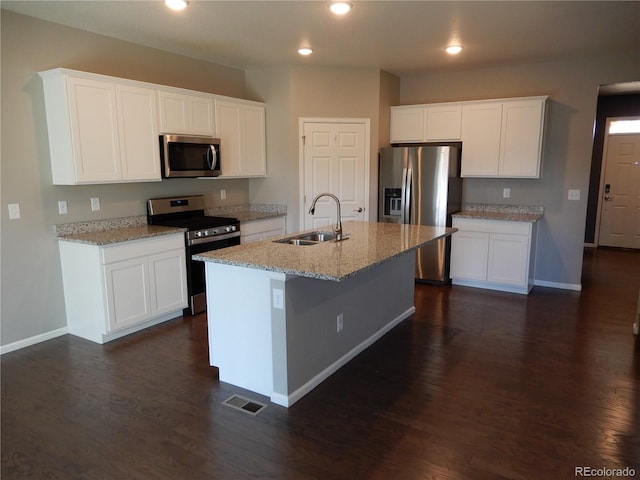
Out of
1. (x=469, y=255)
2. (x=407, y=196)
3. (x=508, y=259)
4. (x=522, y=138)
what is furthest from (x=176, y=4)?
(x=508, y=259)

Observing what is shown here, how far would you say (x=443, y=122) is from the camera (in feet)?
18.2

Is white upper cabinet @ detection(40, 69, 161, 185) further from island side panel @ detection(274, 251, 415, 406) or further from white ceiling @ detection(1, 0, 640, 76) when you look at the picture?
island side panel @ detection(274, 251, 415, 406)

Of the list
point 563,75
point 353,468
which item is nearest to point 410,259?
point 353,468

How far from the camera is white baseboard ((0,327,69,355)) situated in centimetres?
355

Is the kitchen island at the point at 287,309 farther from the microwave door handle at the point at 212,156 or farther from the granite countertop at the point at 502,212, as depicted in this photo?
the granite countertop at the point at 502,212

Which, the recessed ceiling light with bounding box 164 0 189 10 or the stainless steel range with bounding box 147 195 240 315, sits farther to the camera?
the stainless steel range with bounding box 147 195 240 315

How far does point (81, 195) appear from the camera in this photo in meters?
3.94

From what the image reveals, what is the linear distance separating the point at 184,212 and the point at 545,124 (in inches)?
170

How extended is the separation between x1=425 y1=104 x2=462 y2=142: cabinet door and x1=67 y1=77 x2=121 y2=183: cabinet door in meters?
3.72

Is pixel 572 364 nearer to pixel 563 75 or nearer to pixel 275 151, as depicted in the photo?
pixel 563 75

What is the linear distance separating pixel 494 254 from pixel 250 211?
311 cm

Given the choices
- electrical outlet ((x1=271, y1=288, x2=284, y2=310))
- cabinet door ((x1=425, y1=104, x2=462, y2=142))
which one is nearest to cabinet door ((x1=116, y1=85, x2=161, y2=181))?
electrical outlet ((x1=271, y1=288, x2=284, y2=310))

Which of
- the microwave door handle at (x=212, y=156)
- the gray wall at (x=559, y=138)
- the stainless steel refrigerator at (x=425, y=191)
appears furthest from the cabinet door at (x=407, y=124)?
the microwave door handle at (x=212, y=156)

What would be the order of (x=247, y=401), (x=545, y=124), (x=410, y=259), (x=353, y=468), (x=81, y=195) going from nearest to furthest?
(x=353, y=468), (x=247, y=401), (x=81, y=195), (x=410, y=259), (x=545, y=124)
